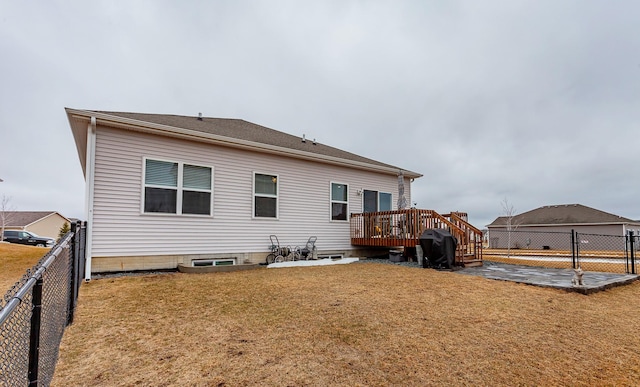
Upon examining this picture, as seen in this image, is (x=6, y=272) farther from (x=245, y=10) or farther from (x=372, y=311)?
(x=245, y=10)

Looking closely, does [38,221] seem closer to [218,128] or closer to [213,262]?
[218,128]

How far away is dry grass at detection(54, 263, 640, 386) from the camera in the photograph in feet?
7.87

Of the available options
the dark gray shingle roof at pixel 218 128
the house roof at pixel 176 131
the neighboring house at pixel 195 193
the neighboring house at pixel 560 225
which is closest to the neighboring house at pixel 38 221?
the house roof at pixel 176 131

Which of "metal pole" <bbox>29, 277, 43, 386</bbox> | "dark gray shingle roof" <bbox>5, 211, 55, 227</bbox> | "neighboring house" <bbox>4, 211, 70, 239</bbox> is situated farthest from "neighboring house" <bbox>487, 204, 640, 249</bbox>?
"dark gray shingle roof" <bbox>5, 211, 55, 227</bbox>

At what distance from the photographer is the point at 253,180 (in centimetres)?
866

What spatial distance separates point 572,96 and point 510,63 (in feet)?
16.9

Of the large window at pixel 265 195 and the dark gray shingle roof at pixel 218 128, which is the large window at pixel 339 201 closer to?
the dark gray shingle roof at pixel 218 128

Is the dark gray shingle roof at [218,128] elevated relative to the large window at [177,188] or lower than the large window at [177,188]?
elevated

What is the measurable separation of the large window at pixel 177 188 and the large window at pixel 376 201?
563 centimetres

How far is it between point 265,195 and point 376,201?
14.7 ft

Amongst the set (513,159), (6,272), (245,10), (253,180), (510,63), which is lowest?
(6,272)

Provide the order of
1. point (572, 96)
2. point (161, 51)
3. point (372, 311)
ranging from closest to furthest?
point (372, 311) < point (161, 51) < point (572, 96)

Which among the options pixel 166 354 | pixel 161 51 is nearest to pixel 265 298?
pixel 166 354

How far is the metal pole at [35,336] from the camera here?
1.64m
